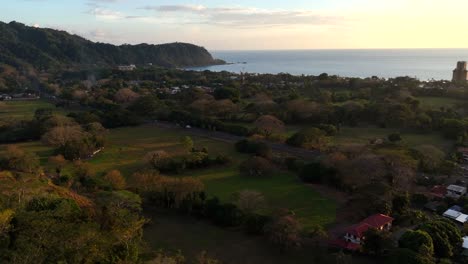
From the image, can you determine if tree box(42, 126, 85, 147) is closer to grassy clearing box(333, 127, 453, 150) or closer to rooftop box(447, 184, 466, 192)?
grassy clearing box(333, 127, 453, 150)

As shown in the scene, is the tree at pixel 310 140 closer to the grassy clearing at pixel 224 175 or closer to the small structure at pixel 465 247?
the grassy clearing at pixel 224 175

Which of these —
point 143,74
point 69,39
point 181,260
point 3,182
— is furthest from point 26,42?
point 181,260

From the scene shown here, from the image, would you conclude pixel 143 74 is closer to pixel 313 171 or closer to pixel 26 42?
pixel 26 42

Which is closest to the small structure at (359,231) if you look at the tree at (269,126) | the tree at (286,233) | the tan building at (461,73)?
the tree at (286,233)

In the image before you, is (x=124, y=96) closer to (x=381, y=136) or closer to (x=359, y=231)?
(x=381, y=136)

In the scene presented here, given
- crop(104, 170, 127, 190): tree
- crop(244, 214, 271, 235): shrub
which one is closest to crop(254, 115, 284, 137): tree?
crop(104, 170, 127, 190): tree

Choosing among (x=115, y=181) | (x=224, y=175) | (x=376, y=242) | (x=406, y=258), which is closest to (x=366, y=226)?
(x=376, y=242)
